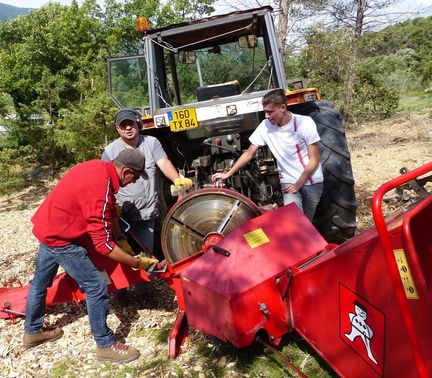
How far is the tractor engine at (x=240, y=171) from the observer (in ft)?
13.8

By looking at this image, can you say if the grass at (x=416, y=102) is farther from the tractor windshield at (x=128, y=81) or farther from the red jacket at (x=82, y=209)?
the red jacket at (x=82, y=209)

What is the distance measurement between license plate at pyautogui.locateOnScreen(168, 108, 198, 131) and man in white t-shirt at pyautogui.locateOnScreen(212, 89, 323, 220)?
0.77m

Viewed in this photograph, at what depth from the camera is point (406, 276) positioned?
67.7 inches

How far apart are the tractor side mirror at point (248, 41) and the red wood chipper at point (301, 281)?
230 centimetres

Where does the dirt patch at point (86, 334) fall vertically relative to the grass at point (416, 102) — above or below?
below

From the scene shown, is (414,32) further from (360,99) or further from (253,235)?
(253,235)

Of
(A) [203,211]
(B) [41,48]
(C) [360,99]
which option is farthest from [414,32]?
(A) [203,211]

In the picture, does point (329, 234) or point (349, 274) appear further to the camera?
point (329, 234)

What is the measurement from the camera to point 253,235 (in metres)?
2.78

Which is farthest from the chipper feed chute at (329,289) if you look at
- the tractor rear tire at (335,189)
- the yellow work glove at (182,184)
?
the tractor rear tire at (335,189)

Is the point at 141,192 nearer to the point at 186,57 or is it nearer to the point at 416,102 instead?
the point at 186,57

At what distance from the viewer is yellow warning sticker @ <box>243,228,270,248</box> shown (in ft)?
8.95

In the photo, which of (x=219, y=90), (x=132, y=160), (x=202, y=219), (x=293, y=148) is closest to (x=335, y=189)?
(x=293, y=148)

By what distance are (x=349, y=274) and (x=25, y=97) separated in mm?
14022
